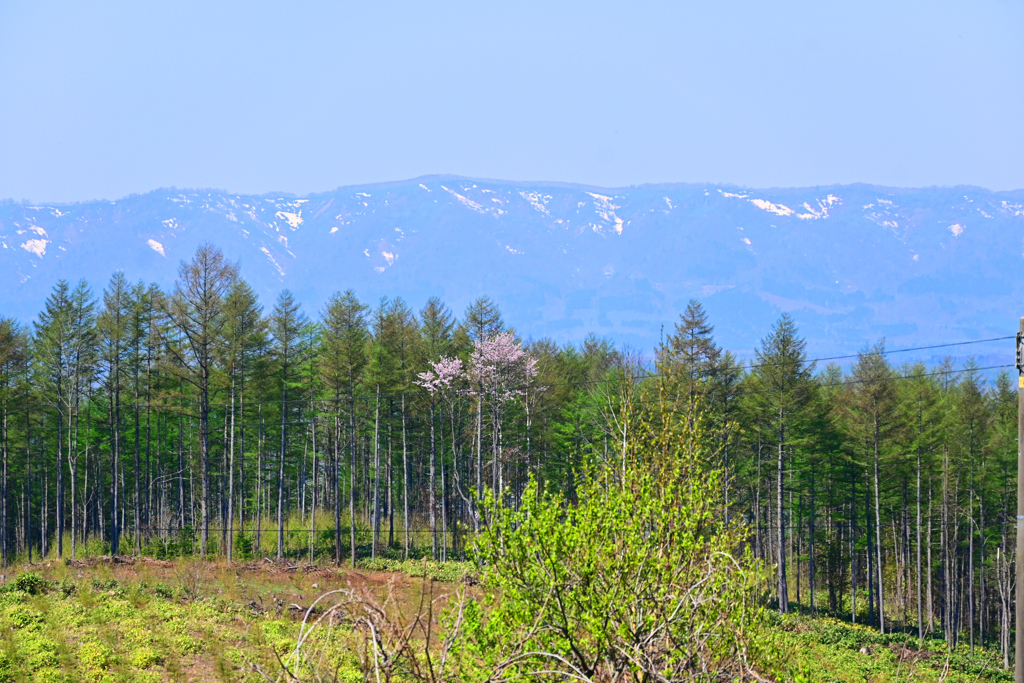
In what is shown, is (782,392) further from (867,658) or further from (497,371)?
(867,658)

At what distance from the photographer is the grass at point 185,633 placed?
516 inches

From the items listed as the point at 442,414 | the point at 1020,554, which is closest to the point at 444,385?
the point at 442,414

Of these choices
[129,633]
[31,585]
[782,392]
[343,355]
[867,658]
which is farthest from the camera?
[343,355]

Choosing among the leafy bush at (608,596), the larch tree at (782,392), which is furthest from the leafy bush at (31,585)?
the larch tree at (782,392)

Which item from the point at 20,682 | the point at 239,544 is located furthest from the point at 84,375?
the point at 20,682

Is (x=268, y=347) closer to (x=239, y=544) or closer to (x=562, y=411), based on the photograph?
(x=239, y=544)

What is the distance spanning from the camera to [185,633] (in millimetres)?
16859

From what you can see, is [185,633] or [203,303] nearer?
[185,633]

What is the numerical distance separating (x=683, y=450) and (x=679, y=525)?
7.89ft

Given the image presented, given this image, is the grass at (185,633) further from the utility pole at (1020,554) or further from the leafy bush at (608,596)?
the utility pole at (1020,554)

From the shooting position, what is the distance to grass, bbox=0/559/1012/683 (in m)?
13.1

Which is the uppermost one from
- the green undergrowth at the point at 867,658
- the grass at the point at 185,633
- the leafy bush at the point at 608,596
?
the leafy bush at the point at 608,596

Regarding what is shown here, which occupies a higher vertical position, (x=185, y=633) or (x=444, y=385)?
(x=444, y=385)

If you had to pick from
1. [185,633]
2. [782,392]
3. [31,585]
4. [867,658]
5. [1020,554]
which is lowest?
[867,658]
